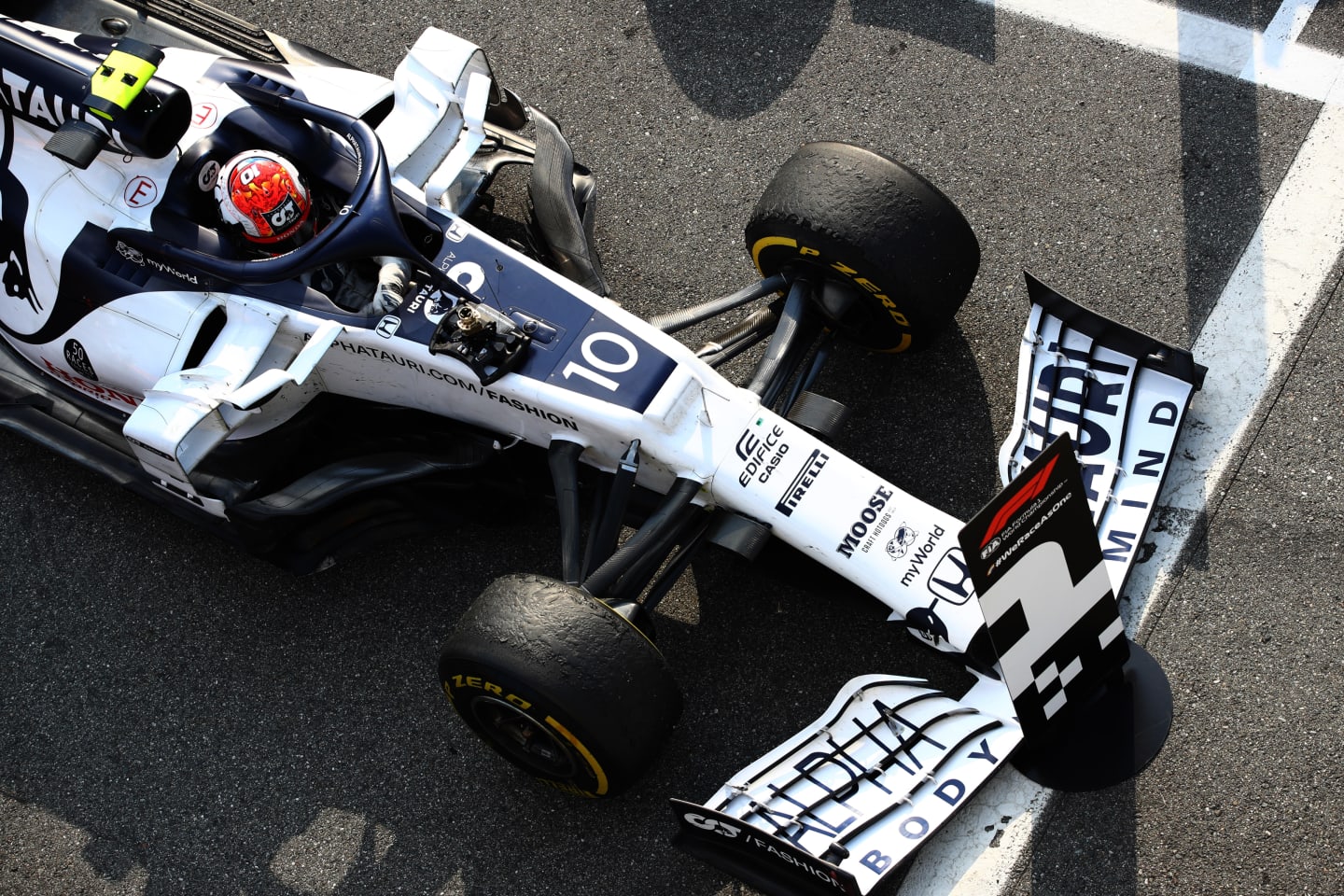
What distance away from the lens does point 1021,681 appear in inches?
136

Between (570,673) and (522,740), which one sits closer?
(570,673)

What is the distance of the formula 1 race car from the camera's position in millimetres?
3656

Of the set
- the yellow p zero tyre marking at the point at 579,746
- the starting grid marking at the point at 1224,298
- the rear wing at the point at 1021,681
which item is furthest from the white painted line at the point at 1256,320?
the yellow p zero tyre marking at the point at 579,746

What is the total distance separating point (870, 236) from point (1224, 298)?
5.28 feet

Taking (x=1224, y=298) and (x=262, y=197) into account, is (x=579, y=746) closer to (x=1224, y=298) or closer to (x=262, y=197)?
(x=262, y=197)

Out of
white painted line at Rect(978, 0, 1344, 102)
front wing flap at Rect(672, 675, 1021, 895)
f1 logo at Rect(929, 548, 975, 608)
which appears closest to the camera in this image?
front wing flap at Rect(672, 675, 1021, 895)

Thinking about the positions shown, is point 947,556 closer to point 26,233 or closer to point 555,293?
point 555,293

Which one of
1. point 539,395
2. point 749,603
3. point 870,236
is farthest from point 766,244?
point 749,603

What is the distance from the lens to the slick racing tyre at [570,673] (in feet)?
11.7

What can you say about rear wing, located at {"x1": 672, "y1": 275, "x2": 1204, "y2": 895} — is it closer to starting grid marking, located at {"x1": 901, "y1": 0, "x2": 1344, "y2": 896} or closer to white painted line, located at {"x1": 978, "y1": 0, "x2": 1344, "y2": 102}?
starting grid marking, located at {"x1": 901, "y1": 0, "x2": 1344, "y2": 896}

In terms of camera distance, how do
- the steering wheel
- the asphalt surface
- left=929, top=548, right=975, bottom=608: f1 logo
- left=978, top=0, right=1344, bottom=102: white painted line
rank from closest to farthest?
left=929, top=548, right=975, bottom=608: f1 logo, the steering wheel, the asphalt surface, left=978, top=0, right=1344, bottom=102: white painted line

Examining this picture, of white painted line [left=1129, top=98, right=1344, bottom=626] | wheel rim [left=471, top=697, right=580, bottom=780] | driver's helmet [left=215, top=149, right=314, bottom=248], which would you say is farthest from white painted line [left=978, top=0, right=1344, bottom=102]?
wheel rim [left=471, top=697, right=580, bottom=780]

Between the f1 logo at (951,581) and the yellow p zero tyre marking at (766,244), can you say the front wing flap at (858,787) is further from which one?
the yellow p zero tyre marking at (766,244)

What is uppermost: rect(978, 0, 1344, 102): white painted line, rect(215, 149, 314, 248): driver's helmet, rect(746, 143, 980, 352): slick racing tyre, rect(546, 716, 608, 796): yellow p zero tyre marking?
rect(978, 0, 1344, 102): white painted line
